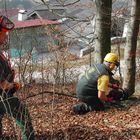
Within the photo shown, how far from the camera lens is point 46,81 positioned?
1298 centimetres

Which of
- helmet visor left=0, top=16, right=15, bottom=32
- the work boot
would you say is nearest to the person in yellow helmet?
the work boot

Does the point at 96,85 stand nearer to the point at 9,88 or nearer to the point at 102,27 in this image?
the point at 102,27

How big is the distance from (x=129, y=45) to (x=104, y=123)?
2.51 metres

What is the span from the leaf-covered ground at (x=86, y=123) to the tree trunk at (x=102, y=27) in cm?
135

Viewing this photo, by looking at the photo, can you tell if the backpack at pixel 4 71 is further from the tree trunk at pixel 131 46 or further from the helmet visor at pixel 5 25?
the tree trunk at pixel 131 46

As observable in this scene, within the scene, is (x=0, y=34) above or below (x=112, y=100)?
above

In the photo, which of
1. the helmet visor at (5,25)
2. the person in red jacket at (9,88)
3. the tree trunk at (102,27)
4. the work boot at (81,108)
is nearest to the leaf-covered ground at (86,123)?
the work boot at (81,108)

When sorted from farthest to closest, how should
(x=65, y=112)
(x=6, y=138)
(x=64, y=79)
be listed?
(x=64, y=79) < (x=65, y=112) < (x=6, y=138)

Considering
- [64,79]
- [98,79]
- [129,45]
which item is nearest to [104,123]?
[98,79]

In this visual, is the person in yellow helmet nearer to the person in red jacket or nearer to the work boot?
the work boot

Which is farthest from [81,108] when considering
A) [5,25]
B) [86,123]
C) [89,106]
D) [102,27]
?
[5,25]

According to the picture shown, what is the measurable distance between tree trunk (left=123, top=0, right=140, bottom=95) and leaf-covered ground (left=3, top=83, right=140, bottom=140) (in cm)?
61

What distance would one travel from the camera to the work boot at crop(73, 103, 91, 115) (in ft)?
24.7

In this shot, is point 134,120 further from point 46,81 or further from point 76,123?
point 46,81
